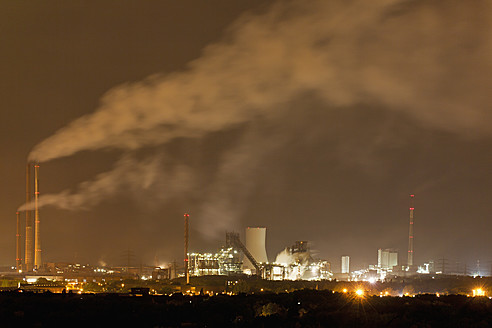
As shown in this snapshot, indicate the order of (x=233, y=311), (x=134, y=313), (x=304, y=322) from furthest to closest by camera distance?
(x=233, y=311) → (x=134, y=313) → (x=304, y=322)

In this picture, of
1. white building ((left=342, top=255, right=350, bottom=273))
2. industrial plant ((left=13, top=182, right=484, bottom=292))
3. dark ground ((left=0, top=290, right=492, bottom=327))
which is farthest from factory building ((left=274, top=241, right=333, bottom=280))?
dark ground ((left=0, top=290, right=492, bottom=327))

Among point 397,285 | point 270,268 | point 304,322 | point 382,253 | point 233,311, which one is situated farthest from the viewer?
point 382,253

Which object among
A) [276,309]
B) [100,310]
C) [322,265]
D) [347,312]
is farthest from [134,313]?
[322,265]

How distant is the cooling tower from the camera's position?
90.6 m

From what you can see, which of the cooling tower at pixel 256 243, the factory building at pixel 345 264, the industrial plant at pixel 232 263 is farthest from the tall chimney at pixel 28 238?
the factory building at pixel 345 264

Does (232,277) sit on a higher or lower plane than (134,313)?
lower

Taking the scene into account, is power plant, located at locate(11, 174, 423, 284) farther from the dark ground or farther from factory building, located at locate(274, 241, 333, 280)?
the dark ground

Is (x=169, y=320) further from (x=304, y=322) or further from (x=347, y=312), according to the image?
(x=347, y=312)

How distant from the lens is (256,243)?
299 ft

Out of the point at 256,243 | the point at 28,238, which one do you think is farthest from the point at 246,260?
the point at 28,238

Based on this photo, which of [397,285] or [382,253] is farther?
[382,253]

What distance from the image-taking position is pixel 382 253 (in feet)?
424

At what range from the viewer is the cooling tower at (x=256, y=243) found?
9062 cm

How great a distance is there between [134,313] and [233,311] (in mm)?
3810
